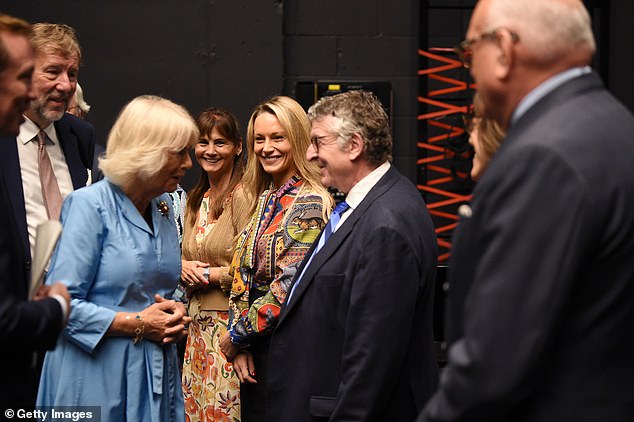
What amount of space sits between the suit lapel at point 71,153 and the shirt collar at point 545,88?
2.08 meters

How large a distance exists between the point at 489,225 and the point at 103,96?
373 centimetres

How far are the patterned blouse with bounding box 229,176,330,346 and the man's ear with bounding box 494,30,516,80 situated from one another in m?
1.74

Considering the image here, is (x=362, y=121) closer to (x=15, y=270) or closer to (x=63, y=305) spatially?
(x=63, y=305)

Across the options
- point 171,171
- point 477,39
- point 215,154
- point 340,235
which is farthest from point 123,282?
point 215,154

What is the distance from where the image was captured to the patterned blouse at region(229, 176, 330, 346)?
3391mm

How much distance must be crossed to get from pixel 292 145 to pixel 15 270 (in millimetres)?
1785

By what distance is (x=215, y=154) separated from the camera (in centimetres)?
461

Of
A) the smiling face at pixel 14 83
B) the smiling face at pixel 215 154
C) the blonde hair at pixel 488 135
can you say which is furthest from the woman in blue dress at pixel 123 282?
the smiling face at pixel 215 154

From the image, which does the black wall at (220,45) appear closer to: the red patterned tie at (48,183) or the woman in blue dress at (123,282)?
the red patterned tie at (48,183)

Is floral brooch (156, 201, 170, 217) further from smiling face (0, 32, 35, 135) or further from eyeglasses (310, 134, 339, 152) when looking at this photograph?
smiling face (0, 32, 35, 135)

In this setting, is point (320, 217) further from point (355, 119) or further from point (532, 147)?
point (532, 147)

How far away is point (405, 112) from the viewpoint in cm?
522

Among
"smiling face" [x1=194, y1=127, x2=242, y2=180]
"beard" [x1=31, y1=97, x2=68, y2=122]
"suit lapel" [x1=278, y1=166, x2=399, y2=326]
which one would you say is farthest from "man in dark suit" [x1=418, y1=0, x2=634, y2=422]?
"smiling face" [x1=194, y1=127, x2=242, y2=180]

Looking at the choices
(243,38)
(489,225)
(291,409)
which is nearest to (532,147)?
(489,225)
